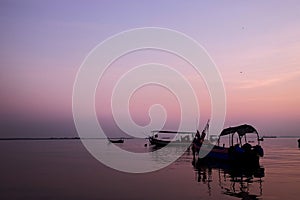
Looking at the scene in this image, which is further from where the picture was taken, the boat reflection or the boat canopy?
the boat canopy

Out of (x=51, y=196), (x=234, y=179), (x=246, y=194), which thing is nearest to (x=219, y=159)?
(x=234, y=179)

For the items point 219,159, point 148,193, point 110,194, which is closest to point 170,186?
point 148,193

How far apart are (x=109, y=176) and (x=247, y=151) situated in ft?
61.5

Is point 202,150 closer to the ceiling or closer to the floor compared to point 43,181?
closer to the ceiling

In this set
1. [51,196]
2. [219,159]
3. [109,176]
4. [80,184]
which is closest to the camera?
[51,196]

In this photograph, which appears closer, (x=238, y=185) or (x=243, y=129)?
(x=238, y=185)

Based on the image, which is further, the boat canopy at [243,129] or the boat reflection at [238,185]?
the boat canopy at [243,129]

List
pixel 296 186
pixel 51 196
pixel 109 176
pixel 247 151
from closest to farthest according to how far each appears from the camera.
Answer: pixel 51 196 < pixel 296 186 < pixel 109 176 < pixel 247 151

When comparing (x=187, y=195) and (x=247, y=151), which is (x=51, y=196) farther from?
(x=247, y=151)

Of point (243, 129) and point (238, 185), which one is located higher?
point (243, 129)

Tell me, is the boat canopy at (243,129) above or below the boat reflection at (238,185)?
above

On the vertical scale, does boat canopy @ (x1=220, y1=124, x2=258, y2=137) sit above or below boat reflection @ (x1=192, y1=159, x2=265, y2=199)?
above

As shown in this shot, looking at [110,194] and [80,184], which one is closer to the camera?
[110,194]

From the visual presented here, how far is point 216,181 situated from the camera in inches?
1428
